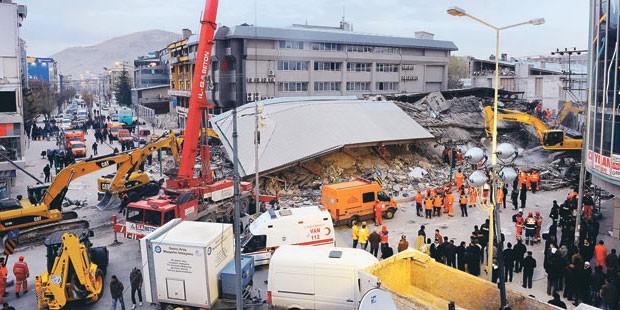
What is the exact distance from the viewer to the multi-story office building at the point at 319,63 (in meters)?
51.2

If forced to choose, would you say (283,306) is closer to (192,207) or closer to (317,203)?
(192,207)

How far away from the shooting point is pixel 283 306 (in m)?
13.8

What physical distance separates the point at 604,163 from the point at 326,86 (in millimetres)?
42161

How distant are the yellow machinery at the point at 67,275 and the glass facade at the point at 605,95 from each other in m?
15.9

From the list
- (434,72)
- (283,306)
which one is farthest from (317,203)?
(434,72)

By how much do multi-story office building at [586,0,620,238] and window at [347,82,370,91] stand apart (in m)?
41.6

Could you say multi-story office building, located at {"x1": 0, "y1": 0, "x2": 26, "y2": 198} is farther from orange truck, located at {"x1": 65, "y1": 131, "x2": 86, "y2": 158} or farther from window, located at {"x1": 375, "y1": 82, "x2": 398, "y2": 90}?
window, located at {"x1": 375, "y1": 82, "x2": 398, "y2": 90}

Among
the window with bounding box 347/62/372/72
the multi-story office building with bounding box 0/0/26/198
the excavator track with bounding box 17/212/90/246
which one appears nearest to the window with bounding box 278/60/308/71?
the window with bounding box 347/62/372/72

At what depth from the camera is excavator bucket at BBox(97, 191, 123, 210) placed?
25.9 m

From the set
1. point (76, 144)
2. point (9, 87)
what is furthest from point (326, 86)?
point (9, 87)

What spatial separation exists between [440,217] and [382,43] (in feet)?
135

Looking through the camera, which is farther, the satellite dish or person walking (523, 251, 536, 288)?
person walking (523, 251, 536, 288)

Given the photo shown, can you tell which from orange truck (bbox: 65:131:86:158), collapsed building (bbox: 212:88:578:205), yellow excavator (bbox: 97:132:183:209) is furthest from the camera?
orange truck (bbox: 65:131:86:158)

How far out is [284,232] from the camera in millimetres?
17562
